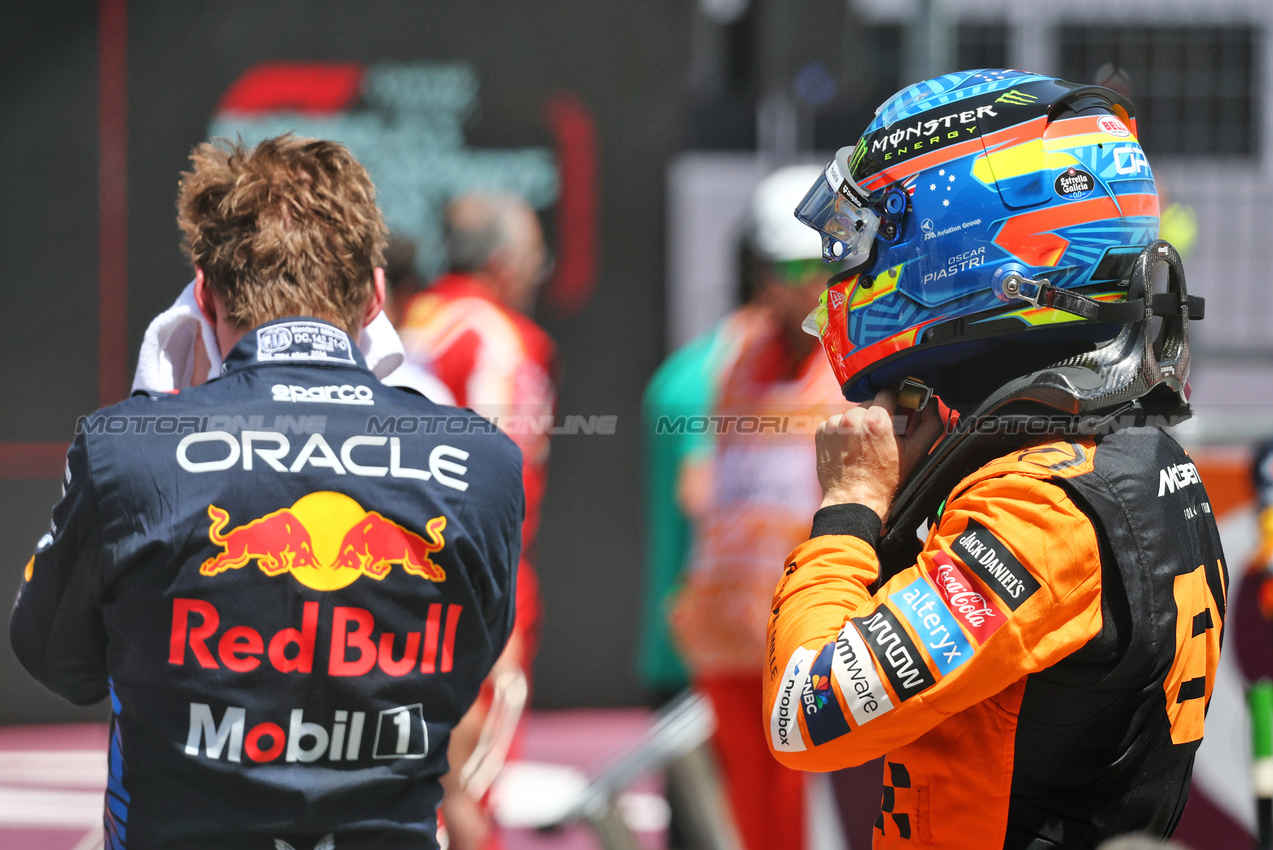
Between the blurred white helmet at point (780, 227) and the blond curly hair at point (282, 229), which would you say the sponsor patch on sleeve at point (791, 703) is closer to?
the blond curly hair at point (282, 229)

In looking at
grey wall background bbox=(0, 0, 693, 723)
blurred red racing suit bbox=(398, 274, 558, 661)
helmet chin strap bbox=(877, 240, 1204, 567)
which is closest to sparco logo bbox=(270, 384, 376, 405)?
helmet chin strap bbox=(877, 240, 1204, 567)

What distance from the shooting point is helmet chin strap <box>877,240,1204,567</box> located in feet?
5.43

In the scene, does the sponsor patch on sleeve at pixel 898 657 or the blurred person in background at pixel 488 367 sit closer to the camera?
the sponsor patch on sleeve at pixel 898 657

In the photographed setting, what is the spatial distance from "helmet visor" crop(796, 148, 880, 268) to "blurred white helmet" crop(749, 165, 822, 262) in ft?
6.75

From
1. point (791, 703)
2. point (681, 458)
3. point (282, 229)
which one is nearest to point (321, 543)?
point (282, 229)

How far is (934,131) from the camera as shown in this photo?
1.78m

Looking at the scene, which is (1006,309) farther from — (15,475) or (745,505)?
(15,475)

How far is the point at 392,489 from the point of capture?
1.94m

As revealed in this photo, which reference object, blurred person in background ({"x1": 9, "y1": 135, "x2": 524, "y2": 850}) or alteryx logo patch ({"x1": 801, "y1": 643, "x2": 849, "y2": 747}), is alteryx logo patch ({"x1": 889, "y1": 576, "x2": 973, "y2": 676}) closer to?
alteryx logo patch ({"x1": 801, "y1": 643, "x2": 849, "y2": 747})

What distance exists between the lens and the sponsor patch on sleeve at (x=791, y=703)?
5.24 ft

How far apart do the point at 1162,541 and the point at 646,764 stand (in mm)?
2849

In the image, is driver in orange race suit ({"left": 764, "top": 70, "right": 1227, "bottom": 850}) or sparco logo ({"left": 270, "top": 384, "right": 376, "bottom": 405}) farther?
sparco logo ({"left": 270, "top": 384, "right": 376, "bottom": 405})

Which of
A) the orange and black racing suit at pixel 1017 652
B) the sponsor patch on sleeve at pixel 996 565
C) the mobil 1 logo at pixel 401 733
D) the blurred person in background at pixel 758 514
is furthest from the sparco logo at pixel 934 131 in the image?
the blurred person in background at pixel 758 514

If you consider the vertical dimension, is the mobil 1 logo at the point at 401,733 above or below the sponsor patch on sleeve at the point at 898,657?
below
